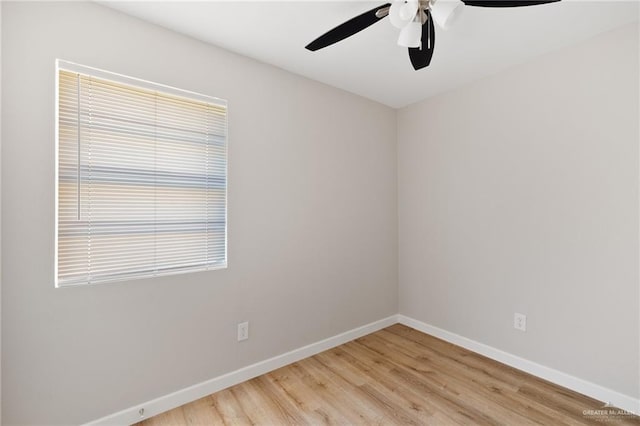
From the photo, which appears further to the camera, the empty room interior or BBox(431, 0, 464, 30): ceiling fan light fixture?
the empty room interior

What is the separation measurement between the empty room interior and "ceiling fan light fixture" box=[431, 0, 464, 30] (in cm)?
1

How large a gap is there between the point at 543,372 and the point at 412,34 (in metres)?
2.44

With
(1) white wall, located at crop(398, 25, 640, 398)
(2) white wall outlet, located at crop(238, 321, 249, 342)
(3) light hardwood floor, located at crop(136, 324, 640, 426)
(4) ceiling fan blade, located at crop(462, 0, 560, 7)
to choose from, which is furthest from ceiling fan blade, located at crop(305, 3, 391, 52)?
(3) light hardwood floor, located at crop(136, 324, 640, 426)

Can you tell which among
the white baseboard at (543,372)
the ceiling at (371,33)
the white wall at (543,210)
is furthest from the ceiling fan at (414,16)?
the white baseboard at (543,372)

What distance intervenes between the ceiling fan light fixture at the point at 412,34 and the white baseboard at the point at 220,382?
227 cm

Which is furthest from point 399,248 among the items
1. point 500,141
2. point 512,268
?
point 500,141

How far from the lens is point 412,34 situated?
4.70ft

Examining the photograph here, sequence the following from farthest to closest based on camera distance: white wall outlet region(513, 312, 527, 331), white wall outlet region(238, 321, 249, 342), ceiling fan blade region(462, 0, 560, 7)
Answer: white wall outlet region(513, 312, 527, 331)
white wall outlet region(238, 321, 249, 342)
ceiling fan blade region(462, 0, 560, 7)

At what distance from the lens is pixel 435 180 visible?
292 cm

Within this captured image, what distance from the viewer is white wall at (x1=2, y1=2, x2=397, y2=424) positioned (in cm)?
147

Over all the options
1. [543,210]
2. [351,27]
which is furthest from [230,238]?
[543,210]

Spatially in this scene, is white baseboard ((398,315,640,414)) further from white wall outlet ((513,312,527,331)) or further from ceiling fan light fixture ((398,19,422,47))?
ceiling fan light fixture ((398,19,422,47))

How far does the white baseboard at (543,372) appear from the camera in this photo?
1.87 meters

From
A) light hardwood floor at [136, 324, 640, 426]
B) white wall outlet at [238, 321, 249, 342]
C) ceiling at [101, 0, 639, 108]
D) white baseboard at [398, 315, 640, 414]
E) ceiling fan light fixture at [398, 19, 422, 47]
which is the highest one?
ceiling at [101, 0, 639, 108]
